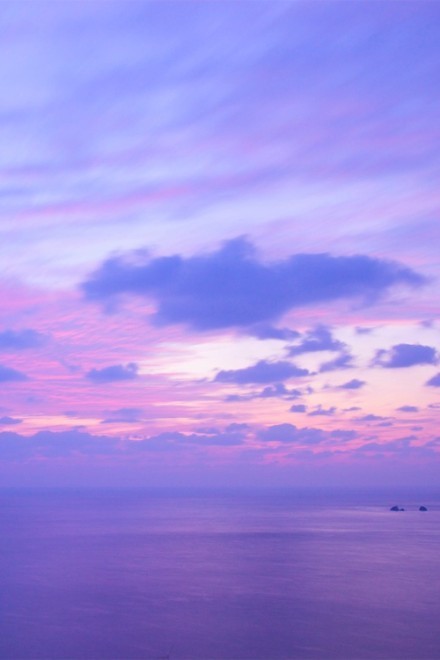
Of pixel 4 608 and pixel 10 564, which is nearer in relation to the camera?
pixel 4 608

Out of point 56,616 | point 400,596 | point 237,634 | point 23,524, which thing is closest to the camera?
point 237,634

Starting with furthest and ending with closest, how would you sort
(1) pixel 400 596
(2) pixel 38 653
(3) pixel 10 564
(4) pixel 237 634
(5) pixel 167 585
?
1. (3) pixel 10 564
2. (5) pixel 167 585
3. (1) pixel 400 596
4. (4) pixel 237 634
5. (2) pixel 38 653

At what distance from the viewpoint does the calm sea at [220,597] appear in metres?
37.2

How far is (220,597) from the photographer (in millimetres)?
49469

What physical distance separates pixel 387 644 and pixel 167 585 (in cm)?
2149

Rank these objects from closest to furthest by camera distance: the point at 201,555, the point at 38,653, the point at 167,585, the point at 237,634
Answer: the point at 38,653
the point at 237,634
the point at 167,585
the point at 201,555

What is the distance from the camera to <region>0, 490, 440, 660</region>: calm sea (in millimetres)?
37156

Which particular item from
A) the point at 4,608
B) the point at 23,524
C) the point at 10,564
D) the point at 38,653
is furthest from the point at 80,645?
the point at 23,524

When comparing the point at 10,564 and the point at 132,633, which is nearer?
the point at 132,633

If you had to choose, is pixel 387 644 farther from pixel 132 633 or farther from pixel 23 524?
pixel 23 524

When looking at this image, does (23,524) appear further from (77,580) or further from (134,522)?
(77,580)

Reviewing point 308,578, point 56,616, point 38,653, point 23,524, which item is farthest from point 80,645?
point 23,524

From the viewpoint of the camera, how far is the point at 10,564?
66.6 metres

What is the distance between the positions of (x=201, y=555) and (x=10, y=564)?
1831cm
